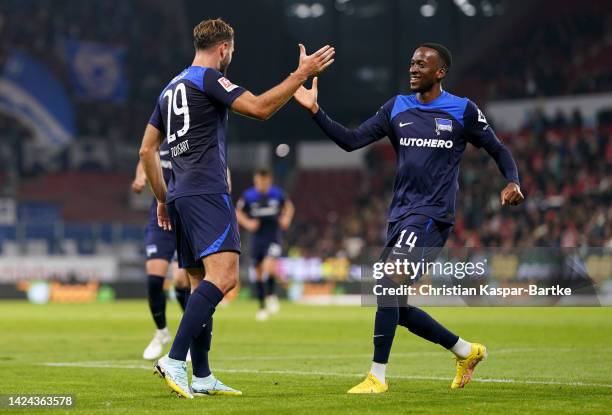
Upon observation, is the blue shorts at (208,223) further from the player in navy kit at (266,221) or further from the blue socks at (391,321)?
the player in navy kit at (266,221)

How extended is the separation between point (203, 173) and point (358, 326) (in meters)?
10.4

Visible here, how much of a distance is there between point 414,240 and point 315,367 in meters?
2.50

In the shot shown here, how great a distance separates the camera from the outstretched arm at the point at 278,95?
7230 mm

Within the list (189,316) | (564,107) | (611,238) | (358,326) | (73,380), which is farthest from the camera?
(564,107)

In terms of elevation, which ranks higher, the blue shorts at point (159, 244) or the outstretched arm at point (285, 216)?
the blue shorts at point (159, 244)

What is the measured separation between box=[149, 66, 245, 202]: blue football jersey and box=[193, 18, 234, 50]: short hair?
0.16 metres

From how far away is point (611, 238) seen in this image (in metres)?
27.0

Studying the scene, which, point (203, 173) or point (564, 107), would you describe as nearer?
point (203, 173)

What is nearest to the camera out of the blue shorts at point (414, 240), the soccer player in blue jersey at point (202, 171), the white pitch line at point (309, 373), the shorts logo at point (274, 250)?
the soccer player in blue jersey at point (202, 171)

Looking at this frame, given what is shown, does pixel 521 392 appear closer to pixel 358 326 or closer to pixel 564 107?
A: pixel 358 326

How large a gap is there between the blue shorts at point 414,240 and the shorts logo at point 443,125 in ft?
2.04

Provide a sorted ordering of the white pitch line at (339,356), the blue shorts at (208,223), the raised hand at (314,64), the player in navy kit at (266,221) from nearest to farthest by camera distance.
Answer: the raised hand at (314,64), the blue shorts at (208,223), the white pitch line at (339,356), the player in navy kit at (266,221)

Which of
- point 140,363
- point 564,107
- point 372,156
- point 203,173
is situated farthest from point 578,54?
point 203,173

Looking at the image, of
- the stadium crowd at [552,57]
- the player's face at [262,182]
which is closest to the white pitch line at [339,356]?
the player's face at [262,182]
